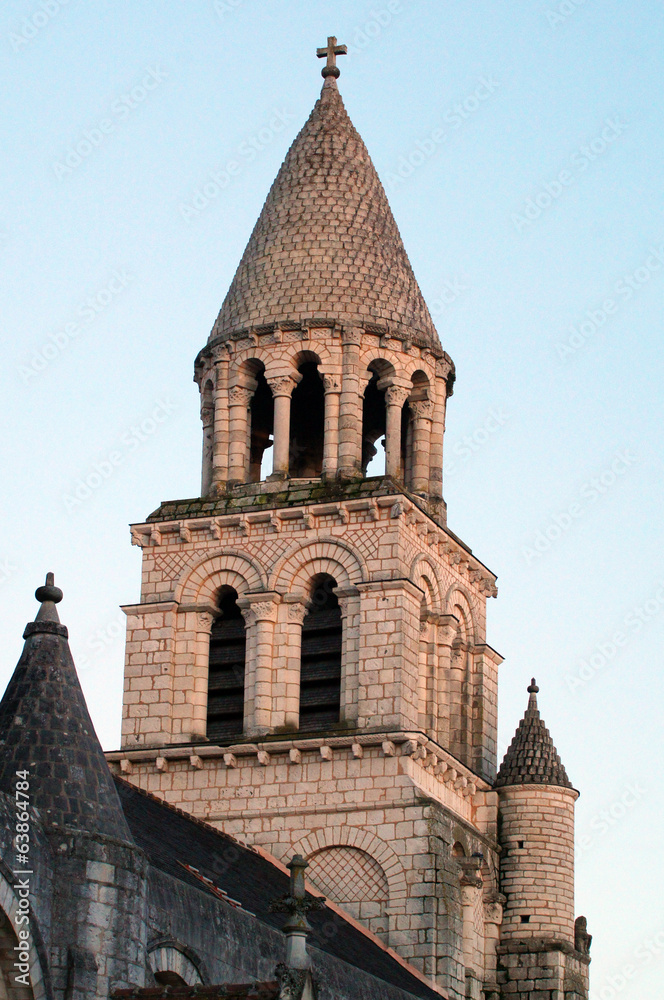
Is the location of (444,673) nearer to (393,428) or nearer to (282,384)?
(393,428)

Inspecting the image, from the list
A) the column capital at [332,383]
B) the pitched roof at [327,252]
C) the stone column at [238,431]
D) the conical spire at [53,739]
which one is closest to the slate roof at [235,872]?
the conical spire at [53,739]

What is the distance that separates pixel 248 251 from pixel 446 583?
889 centimetres

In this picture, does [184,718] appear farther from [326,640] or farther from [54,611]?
[54,611]

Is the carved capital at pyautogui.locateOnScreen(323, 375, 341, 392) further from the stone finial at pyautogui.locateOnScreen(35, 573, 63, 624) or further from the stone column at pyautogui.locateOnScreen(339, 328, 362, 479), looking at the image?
the stone finial at pyautogui.locateOnScreen(35, 573, 63, 624)

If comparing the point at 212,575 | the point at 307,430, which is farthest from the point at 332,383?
the point at 212,575

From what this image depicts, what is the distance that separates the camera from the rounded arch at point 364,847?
128ft

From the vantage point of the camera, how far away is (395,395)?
44.1 metres

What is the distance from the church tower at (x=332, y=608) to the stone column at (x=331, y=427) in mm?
42

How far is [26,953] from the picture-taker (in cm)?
2361

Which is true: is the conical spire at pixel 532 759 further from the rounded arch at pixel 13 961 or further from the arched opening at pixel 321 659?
the rounded arch at pixel 13 961

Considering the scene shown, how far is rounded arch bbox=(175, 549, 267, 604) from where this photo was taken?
42.6 metres

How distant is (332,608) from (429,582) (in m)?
2.25

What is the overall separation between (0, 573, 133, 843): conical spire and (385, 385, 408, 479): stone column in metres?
17.0

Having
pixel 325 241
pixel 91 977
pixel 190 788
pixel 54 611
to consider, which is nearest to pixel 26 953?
pixel 91 977
